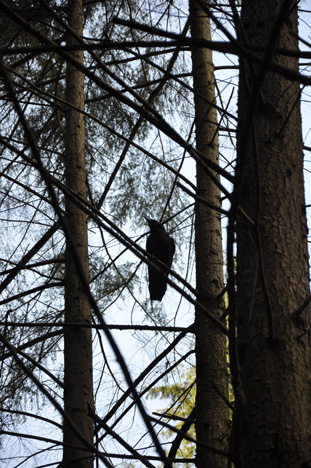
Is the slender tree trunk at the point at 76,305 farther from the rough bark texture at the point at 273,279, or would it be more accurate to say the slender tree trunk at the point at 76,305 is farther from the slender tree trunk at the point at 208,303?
the rough bark texture at the point at 273,279

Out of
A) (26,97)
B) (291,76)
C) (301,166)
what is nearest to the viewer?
(291,76)

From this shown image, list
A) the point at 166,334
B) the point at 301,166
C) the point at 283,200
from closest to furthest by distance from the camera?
1. the point at 283,200
2. the point at 301,166
3. the point at 166,334

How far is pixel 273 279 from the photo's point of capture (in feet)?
5.32

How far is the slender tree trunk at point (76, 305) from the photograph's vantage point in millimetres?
3094

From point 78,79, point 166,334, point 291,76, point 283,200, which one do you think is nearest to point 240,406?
point 291,76

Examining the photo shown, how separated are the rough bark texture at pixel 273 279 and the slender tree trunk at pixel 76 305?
136 cm

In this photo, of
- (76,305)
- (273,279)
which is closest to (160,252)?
(76,305)

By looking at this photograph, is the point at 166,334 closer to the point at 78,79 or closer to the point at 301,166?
the point at 78,79

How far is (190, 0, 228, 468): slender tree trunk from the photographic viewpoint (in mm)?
2846

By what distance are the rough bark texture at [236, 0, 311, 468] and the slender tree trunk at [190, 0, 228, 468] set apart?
70 cm

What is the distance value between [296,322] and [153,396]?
353cm

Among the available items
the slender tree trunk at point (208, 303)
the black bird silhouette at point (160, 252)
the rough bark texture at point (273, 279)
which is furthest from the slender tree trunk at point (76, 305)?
the rough bark texture at point (273, 279)

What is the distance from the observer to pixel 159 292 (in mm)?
4523

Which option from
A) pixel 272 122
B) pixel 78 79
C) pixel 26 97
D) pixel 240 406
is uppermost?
pixel 26 97
